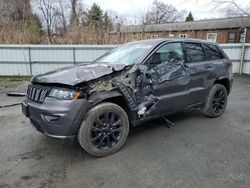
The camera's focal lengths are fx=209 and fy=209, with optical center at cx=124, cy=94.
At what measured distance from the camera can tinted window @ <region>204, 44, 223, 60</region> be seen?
4.40m

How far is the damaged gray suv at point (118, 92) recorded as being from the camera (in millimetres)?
2740

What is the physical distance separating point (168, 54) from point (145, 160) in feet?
6.12

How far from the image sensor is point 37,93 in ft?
9.73

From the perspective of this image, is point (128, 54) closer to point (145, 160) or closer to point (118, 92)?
point (118, 92)

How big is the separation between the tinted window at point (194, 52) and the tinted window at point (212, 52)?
0.57ft

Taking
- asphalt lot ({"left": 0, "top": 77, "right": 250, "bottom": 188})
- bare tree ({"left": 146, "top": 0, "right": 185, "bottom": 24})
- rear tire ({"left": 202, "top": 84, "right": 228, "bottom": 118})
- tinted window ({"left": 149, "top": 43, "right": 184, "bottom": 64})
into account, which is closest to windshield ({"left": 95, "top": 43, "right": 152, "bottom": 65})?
tinted window ({"left": 149, "top": 43, "right": 184, "bottom": 64})

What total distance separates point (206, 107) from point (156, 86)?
1.66m

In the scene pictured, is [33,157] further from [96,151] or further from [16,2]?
[16,2]

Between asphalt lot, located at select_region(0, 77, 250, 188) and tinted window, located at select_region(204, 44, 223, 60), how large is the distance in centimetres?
140

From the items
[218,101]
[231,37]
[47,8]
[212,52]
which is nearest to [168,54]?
[212,52]

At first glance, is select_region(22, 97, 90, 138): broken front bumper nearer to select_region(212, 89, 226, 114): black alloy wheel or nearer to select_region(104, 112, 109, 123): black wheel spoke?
select_region(104, 112, 109, 123): black wheel spoke

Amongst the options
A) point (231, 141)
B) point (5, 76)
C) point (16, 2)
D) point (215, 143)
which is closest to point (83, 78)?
point (215, 143)

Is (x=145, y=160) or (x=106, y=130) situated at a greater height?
(x=106, y=130)

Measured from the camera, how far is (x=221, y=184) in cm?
239
